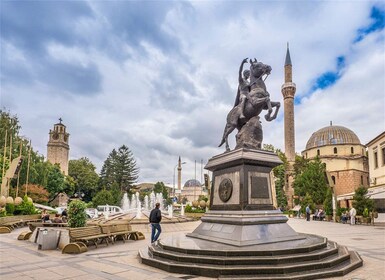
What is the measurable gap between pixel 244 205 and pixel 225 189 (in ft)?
3.33

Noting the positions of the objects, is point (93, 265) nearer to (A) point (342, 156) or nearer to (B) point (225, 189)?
(B) point (225, 189)

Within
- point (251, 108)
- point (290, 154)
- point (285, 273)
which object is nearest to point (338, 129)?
point (290, 154)

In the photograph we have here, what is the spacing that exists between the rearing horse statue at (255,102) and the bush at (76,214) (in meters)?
6.30

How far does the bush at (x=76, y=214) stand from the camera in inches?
477

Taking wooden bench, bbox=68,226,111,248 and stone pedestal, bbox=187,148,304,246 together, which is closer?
stone pedestal, bbox=187,148,304,246

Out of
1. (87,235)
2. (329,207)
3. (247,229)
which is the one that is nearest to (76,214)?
(87,235)

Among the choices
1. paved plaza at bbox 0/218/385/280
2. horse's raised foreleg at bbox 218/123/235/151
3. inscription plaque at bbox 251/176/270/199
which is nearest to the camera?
paved plaza at bbox 0/218/385/280

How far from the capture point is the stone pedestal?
348 inches

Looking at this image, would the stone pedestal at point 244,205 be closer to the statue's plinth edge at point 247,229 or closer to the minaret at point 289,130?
the statue's plinth edge at point 247,229

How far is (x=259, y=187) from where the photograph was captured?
9.94 m

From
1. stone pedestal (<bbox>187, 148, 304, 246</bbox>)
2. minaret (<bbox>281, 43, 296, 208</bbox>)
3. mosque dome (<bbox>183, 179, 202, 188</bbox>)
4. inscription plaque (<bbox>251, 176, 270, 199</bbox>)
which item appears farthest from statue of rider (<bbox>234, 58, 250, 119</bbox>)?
mosque dome (<bbox>183, 179, 202, 188</bbox>)

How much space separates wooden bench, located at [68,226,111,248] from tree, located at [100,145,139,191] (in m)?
61.1

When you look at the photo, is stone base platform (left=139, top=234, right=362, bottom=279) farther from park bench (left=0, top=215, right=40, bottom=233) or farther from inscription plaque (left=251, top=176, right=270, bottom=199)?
park bench (left=0, top=215, right=40, bottom=233)

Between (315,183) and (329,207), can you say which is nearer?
(329,207)
